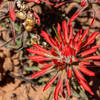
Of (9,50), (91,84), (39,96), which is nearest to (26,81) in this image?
(39,96)

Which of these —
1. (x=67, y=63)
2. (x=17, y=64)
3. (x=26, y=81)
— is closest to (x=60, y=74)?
(x=67, y=63)

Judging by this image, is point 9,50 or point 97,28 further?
point 97,28

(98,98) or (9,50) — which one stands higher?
(9,50)

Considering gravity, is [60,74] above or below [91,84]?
above

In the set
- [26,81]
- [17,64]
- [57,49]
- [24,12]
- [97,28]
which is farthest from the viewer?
[97,28]

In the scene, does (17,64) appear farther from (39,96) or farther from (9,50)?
(39,96)

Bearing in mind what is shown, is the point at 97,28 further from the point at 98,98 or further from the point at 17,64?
the point at 17,64

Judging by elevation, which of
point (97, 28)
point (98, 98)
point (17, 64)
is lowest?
point (98, 98)

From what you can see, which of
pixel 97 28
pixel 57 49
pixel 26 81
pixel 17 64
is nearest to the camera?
pixel 57 49

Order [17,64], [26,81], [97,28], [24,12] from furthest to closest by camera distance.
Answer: [97,28], [17,64], [26,81], [24,12]

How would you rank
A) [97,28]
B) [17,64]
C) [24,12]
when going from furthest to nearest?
[97,28], [17,64], [24,12]
